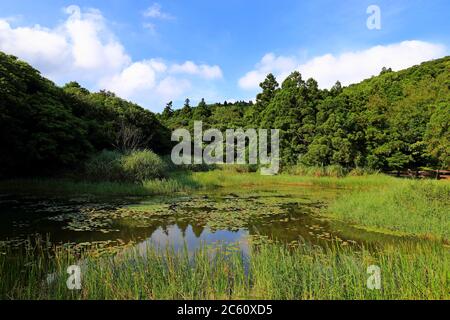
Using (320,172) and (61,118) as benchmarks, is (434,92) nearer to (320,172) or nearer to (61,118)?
(320,172)

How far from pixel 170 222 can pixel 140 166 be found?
7426mm

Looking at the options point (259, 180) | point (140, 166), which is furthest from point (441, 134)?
point (140, 166)

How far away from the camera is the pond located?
861 cm

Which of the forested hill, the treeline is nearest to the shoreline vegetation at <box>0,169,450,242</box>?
the treeline

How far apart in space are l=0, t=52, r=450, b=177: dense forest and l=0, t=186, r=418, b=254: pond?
4294 mm

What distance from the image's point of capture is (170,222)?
422 inches

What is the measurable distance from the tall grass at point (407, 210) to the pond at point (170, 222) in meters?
0.63

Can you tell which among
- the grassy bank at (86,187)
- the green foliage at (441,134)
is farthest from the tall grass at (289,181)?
the green foliage at (441,134)

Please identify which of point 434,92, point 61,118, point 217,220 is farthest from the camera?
point 434,92

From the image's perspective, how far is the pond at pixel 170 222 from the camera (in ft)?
28.2

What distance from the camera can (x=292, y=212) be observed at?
12484 mm

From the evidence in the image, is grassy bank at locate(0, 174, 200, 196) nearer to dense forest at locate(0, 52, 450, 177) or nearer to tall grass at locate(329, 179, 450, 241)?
dense forest at locate(0, 52, 450, 177)

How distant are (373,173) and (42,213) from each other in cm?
2103
